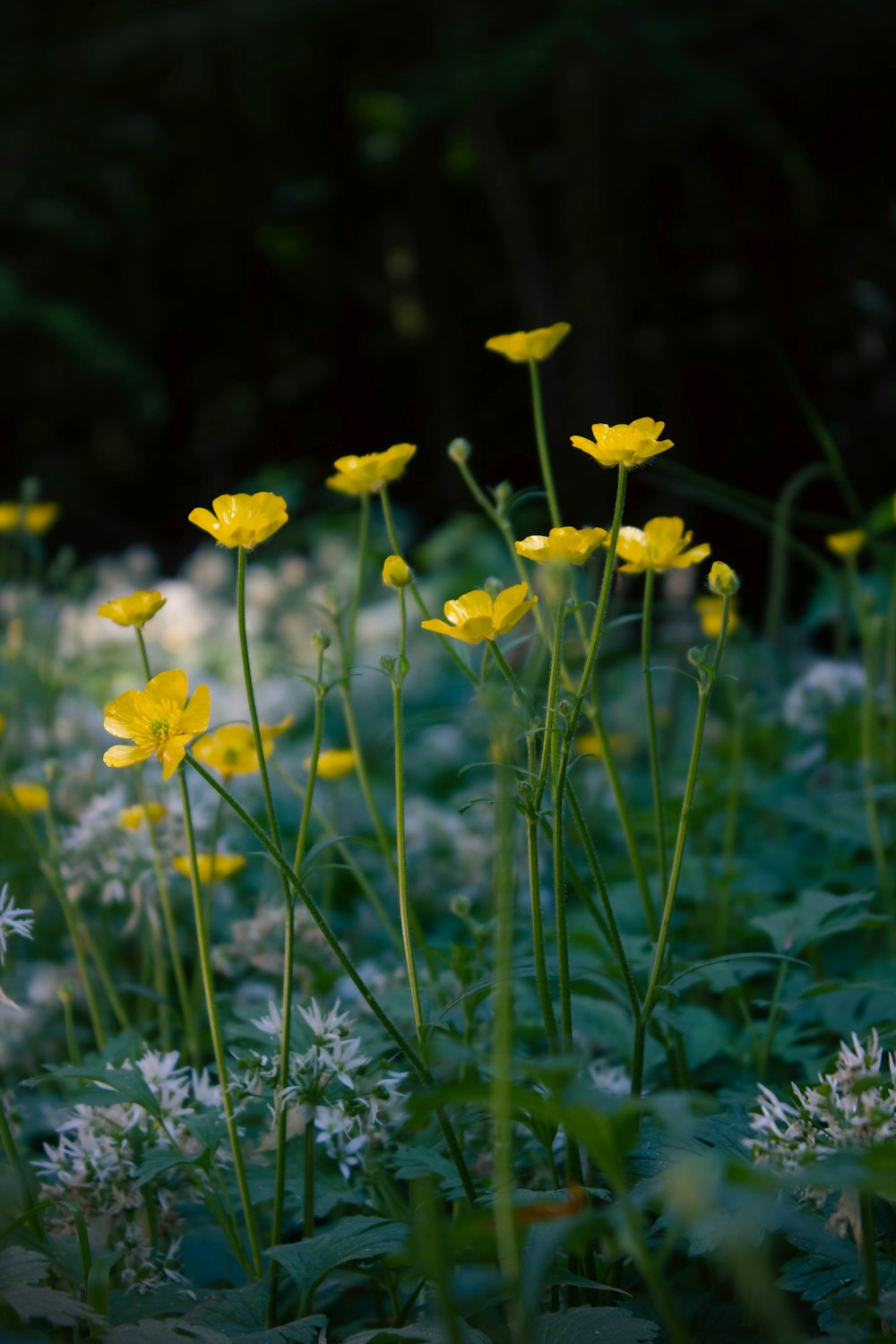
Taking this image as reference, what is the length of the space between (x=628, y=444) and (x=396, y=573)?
19cm

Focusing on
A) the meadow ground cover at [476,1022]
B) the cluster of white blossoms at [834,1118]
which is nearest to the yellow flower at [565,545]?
the meadow ground cover at [476,1022]

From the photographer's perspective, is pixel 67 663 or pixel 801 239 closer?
pixel 67 663

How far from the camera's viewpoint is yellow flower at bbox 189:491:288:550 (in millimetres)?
835

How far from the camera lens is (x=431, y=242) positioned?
552cm

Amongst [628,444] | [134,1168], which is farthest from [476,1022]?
[628,444]

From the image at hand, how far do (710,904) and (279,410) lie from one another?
551 centimetres

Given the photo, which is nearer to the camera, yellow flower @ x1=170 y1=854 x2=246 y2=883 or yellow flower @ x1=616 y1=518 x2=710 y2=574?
yellow flower @ x1=616 y1=518 x2=710 y2=574

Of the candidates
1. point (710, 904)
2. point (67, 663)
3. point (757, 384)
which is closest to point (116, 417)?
point (757, 384)

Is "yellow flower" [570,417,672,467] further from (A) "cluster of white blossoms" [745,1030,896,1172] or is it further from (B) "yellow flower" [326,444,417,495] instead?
(A) "cluster of white blossoms" [745,1030,896,1172]

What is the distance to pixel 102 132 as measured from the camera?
4098 millimetres

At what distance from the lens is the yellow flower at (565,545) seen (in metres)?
0.79

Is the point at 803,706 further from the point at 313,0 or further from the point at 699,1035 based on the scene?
the point at 313,0

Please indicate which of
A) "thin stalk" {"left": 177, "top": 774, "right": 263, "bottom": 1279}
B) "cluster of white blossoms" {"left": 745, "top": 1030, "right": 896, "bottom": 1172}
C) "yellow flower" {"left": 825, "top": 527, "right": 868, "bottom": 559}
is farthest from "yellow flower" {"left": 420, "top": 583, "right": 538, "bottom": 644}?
"yellow flower" {"left": 825, "top": 527, "right": 868, "bottom": 559}

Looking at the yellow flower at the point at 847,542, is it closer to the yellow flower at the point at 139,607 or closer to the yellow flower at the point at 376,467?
the yellow flower at the point at 376,467
